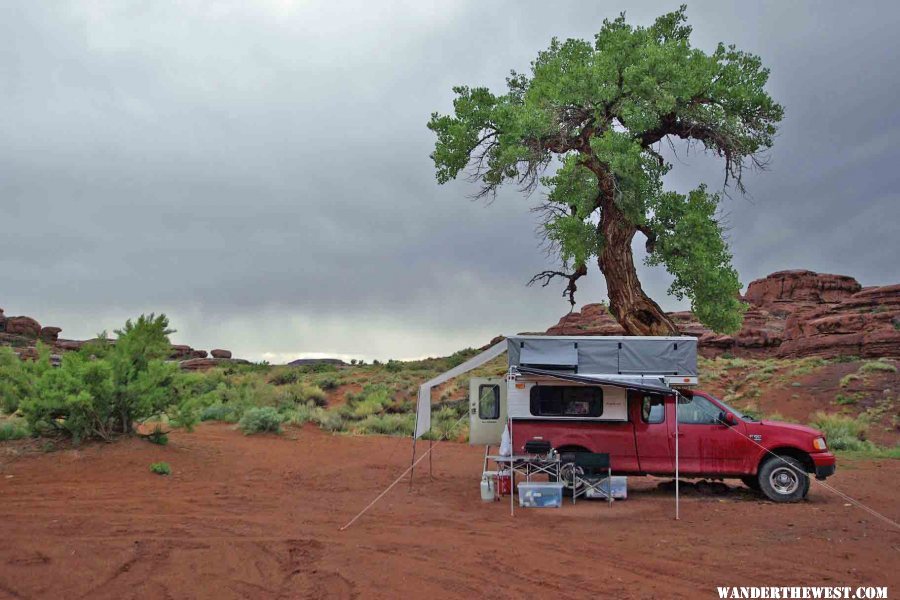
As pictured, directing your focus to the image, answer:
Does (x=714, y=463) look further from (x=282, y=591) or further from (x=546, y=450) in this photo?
(x=282, y=591)

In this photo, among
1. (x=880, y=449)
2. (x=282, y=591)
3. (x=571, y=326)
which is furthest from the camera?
(x=571, y=326)

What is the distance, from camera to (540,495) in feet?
37.9

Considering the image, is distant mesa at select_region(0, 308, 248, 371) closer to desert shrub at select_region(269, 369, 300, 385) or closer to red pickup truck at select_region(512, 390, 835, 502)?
desert shrub at select_region(269, 369, 300, 385)

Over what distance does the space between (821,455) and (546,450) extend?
4560mm

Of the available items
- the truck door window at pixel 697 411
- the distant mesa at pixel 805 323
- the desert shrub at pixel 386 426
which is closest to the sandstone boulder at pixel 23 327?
the distant mesa at pixel 805 323

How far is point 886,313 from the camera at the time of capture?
48.0 metres

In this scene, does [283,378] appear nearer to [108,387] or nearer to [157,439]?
[157,439]

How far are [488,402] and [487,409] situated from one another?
0.15 metres

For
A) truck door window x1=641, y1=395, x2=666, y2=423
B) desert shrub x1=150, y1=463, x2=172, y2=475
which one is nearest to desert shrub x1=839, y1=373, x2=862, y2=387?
truck door window x1=641, y1=395, x2=666, y2=423

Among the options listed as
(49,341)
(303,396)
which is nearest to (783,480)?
(303,396)

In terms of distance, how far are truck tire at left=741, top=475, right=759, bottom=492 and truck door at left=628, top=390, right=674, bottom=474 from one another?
138 centimetres

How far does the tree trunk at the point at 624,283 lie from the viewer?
16.8m

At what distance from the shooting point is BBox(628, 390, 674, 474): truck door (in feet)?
40.2

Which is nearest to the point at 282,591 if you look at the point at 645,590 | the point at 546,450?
the point at 645,590
